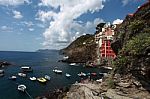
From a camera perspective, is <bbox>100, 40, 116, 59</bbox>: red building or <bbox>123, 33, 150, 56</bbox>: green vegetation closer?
<bbox>123, 33, 150, 56</bbox>: green vegetation

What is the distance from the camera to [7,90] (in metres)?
76.8

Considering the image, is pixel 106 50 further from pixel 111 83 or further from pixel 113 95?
pixel 113 95

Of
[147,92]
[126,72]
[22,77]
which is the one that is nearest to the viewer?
[147,92]

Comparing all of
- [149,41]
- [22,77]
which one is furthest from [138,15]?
[22,77]

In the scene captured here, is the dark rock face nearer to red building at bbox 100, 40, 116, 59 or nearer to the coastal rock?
the coastal rock

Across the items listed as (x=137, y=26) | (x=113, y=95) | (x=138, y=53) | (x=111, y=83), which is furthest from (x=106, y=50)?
(x=113, y=95)

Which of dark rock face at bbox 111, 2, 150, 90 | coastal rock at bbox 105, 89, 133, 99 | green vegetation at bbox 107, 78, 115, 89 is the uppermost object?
dark rock face at bbox 111, 2, 150, 90

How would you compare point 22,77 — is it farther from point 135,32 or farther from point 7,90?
point 135,32

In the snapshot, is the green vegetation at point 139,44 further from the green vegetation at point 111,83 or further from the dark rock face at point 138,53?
the green vegetation at point 111,83

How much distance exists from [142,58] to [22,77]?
274 feet

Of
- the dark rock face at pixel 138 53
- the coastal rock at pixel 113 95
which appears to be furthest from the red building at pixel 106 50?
the coastal rock at pixel 113 95

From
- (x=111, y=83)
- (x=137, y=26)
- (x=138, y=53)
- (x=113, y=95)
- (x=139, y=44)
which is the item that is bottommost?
(x=113, y=95)

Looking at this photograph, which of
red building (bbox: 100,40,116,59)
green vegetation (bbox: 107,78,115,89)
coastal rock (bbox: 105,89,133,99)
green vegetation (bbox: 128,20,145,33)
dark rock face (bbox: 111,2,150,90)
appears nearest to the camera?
dark rock face (bbox: 111,2,150,90)

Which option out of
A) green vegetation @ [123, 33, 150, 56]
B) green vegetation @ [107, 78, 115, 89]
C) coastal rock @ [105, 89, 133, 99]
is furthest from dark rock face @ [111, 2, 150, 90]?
coastal rock @ [105, 89, 133, 99]
